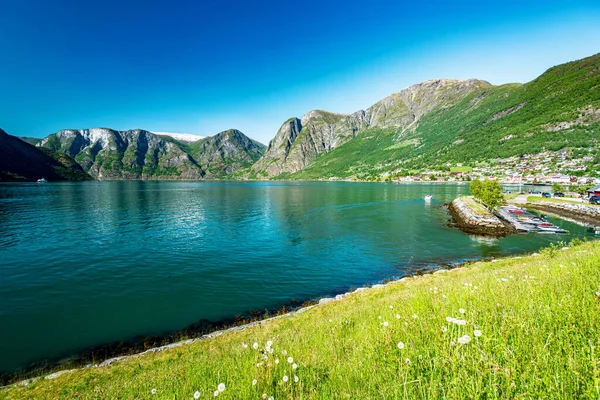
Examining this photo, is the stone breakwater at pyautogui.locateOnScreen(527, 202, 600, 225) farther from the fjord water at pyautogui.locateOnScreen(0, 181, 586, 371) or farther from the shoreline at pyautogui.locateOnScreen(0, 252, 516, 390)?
the shoreline at pyautogui.locateOnScreen(0, 252, 516, 390)

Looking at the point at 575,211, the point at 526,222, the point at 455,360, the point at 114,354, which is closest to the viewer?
the point at 455,360

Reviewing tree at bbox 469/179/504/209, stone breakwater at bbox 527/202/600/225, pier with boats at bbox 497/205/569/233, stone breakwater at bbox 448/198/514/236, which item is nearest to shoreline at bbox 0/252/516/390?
stone breakwater at bbox 448/198/514/236

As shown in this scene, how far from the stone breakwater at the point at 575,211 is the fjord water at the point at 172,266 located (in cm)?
1166

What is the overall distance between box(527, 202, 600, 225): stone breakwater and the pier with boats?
31.7ft

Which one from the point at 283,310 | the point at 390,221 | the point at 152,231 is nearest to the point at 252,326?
the point at 283,310

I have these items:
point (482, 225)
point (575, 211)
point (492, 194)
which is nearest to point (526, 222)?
point (482, 225)

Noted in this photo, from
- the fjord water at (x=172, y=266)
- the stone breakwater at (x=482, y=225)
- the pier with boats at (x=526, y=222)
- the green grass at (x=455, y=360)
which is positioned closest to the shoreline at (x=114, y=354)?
the fjord water at (x=172, y=266)

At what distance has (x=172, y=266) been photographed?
3012cm

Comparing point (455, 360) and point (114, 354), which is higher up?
point (455, 360)

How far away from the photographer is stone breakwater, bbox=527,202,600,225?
2220 inches

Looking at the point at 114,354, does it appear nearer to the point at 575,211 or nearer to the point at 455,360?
the point at 455,360

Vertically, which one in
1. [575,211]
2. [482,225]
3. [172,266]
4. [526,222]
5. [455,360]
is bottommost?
[172,266]

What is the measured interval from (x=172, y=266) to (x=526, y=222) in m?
64.0

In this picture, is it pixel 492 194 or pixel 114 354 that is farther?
pixel 492 194
